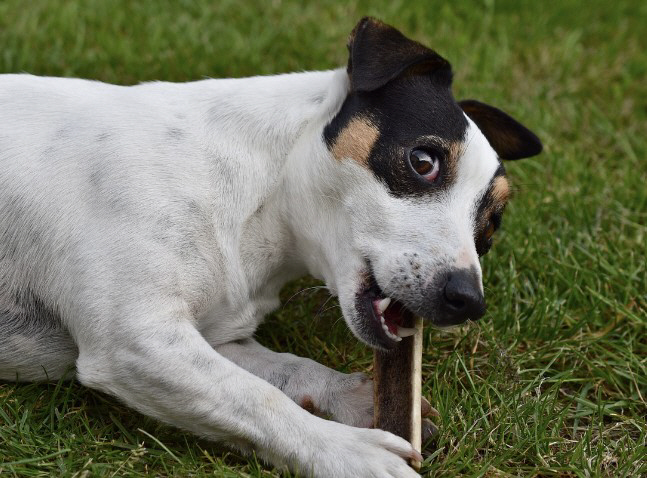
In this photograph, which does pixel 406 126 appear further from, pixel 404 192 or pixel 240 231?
pixel 240 231

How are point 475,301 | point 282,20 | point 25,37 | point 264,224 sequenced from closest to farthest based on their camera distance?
1. point 475,301
2. point 264,224
3. point 25,37
4. point 282,20

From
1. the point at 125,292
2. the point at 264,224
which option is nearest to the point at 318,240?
the point at 264,224

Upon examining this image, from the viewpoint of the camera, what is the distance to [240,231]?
3539 mm

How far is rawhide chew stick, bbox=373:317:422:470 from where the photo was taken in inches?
127

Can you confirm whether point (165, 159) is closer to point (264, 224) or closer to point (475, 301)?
point (264, 224)

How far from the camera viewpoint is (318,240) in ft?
11.6

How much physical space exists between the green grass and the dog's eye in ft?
2.52

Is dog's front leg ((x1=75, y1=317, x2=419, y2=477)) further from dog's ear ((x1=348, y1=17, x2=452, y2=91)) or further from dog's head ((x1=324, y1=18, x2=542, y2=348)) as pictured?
dog's ear ((x1=348, y1=17, x2=452, y2=91))

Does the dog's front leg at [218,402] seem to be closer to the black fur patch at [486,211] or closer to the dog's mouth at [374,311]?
the dog's mouth at [374,311]

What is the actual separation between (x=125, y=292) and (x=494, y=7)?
5.06 metres

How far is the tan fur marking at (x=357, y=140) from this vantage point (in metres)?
3.44

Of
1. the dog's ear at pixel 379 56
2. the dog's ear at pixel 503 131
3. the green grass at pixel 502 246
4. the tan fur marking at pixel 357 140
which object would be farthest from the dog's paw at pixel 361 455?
the dog's ear at pixel 503 131

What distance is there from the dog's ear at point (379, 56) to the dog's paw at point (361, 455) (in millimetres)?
1334

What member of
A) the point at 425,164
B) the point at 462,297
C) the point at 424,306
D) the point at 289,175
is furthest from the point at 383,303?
the point at 289,175
